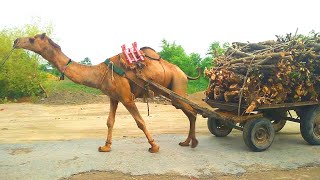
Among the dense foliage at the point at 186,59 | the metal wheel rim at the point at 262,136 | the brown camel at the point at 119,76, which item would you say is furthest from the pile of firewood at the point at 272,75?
the dense foliage at the point at 186,59

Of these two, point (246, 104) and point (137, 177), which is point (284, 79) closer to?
point (246, 104)

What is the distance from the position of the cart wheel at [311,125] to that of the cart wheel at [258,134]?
0.91 meters

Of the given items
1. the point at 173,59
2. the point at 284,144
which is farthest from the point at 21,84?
the point at 284,144

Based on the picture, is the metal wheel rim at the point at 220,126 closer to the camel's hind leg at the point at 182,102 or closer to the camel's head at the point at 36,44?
the camel's hind leg at the point at 182,102

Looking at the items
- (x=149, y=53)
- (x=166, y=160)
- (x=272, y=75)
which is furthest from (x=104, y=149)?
(x=272, y=75)

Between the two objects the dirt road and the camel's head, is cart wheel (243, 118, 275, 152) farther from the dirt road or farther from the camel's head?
the camel's head

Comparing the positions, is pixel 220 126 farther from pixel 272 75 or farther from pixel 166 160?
pixel 166 160

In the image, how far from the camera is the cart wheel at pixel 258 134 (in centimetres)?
706

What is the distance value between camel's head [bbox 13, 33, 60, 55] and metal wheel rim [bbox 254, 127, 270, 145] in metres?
4.37

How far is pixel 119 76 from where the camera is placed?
705 centimetres

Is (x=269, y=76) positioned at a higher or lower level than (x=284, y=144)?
higher

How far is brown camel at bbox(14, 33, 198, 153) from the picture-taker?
A: 6.73 m

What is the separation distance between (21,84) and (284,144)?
22.0 meters

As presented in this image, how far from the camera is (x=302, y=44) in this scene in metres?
7.47
